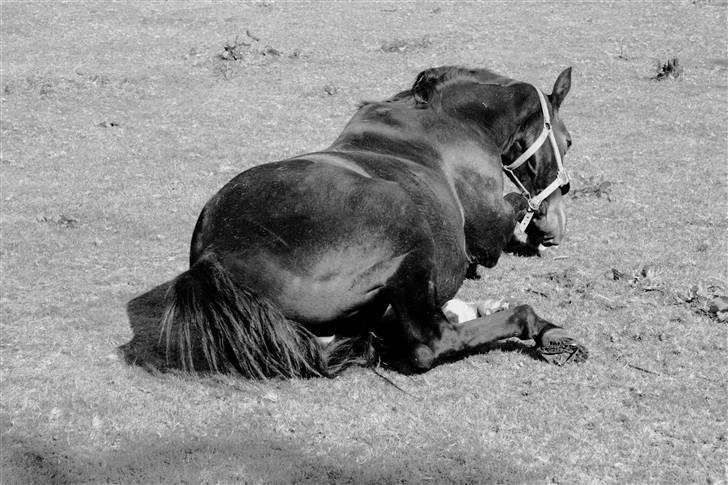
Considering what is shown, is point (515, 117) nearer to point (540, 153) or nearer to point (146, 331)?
point (540, 153)

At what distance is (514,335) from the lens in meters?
5.70

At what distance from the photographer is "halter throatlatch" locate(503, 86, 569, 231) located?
22.8 feet

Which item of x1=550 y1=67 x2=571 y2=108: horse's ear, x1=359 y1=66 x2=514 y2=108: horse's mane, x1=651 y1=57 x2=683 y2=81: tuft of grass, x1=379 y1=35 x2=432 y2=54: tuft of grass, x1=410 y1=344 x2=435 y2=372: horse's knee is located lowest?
x1=651 y1=57 x2=683 y2=81: tuft of grass

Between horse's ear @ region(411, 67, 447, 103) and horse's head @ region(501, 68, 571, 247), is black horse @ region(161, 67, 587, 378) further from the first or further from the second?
horse's head @ region(501, 68, 571, 247)

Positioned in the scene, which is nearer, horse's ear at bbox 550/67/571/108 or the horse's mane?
the horse's mane

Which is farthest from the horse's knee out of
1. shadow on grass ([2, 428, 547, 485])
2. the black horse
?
shadow on grass ([2, 428, 547, 485])

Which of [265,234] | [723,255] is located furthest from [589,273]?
[265,234]

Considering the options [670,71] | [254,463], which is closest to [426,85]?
[254,463]

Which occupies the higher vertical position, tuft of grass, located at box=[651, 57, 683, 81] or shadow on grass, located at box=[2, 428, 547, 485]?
shadow on grass, located at box=[2, 428, 547, 485]

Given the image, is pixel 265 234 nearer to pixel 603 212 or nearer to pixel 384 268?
pixel 384 268

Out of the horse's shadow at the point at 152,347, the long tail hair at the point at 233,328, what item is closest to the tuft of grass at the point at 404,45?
the horse's shadow at the point at 152,347

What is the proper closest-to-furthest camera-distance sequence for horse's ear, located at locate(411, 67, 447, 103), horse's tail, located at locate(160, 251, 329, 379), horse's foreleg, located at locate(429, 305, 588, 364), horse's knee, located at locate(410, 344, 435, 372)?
1. horse's tail, located at locate(160, 251, 329, 379)
2. horse's knee, located at locate(410, 344, 435, 372)
3. horse's foreleg, located at locate(429, 305, 588, 364)
4. horse's ear, located at locate(411, 67, 447, 103)

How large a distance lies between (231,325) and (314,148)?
22.2 ft

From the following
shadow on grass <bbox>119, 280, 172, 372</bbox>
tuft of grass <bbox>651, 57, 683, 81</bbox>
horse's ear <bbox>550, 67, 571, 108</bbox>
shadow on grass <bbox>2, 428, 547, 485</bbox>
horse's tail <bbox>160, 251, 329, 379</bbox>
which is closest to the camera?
shadow on grass <bbox>2, 428, 547, 485</bbox>
